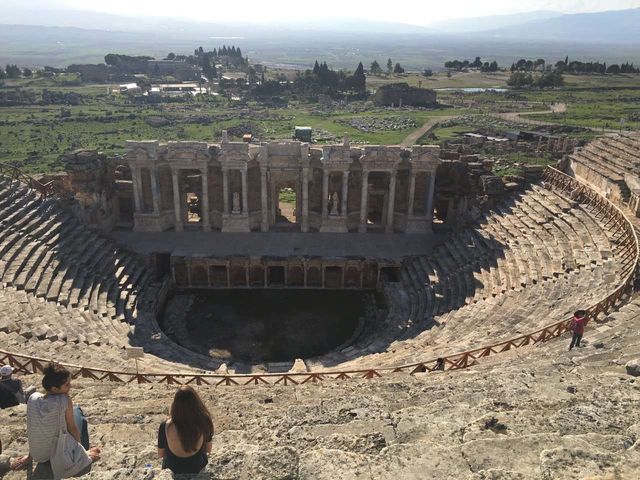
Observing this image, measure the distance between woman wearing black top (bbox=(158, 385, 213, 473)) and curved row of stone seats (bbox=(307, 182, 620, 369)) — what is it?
11933 millimetres

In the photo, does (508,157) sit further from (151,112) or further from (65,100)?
(65,100)

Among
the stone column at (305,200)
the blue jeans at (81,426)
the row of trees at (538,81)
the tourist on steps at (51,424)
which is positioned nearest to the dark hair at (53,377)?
the tourist on steps at (51,424)

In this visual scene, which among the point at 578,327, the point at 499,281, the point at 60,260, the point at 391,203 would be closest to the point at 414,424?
the point at 578,327

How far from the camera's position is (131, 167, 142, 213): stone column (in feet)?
104

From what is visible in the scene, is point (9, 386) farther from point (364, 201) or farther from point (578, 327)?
point (364, 201)

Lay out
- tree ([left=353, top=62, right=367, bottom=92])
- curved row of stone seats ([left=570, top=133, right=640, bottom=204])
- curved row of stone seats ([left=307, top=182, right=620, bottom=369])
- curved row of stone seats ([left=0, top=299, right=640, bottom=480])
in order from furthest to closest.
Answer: tree ([left=353, top=62, right=367, bottom=92])
curved row of stone seats ([left=570, top=133, right=640, bottom=204])
curved row of stone seats ([left=307, top=182, right=620, bottom=369])
curved row of stone seats ([left=0, top=299, right=640, bottom=480])

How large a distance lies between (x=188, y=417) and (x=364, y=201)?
26.7 m

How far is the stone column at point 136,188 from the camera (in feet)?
104

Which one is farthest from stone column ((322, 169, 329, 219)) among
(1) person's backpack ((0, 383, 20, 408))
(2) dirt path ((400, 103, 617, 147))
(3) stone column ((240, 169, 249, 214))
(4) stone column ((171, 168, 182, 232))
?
(2) dirt path ((400, 103, 617, 147))

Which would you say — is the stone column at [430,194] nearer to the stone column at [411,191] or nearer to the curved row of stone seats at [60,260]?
the stone column at [411,191]

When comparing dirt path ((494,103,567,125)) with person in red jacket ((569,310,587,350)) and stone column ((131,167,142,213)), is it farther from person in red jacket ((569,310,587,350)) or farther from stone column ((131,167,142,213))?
person in red jacket ((569,310,587,350))

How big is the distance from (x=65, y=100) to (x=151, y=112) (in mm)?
25698

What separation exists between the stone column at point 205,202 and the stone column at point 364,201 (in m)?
9.56

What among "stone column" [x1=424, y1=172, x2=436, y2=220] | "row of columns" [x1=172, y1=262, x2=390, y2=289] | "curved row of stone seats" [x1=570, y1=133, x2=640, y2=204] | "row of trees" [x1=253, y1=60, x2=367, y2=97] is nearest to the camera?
"curved row of stone seats" [x1=570, y1=133, x2=640, y2=204]
